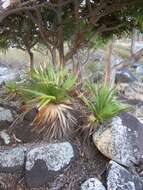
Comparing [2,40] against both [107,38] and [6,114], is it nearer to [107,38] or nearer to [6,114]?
[107,38]

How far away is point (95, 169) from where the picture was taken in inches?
244

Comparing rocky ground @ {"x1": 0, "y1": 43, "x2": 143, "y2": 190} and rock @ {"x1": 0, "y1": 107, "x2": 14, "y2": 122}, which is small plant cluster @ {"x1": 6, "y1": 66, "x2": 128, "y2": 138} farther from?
rock @ {"x1": 0, "y1": 107, "x2": 14, "y2": 122}

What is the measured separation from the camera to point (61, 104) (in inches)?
256

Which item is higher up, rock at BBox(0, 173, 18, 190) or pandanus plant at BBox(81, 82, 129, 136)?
pandanus plant at BBox(81, 82, 129, 136)

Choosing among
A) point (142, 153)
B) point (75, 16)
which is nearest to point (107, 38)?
point (75, 16)

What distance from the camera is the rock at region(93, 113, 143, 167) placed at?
6.13 meters

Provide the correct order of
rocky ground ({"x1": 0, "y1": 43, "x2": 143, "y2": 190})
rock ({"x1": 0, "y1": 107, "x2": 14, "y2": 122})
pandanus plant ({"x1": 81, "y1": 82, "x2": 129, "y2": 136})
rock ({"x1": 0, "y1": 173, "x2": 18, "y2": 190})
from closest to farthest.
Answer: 1. rocky ground ({"x1": 0, "y1": 43, "x2": 143, "y2": 190})
2. rock ({"x1": 0, "y1": 173, "x2": 18, "y2": 190})
3. pandanus plant ({"x1": 81, "y1": 82, "x2": 129, "y2": 136})
4. rock ({"x1": 0, "y1": 107, "x2": 14, "y2": 122})

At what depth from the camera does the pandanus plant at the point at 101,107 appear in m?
6.36

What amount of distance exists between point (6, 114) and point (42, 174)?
5.35ft

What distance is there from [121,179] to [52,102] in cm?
150

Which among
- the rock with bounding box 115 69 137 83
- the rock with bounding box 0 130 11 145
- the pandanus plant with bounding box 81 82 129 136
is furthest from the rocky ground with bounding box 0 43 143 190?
the rock with bounding box 115 69 137 83

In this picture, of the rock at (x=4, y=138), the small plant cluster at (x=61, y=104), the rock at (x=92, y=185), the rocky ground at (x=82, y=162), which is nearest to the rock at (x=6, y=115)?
the rock at (x=4, y=138)

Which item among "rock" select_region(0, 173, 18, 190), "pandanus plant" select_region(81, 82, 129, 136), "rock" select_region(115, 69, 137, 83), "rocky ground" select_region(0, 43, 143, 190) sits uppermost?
"pandanus plant" select_region(81, 82, 129, 136)

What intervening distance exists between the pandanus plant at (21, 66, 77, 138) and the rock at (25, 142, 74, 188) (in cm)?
28
